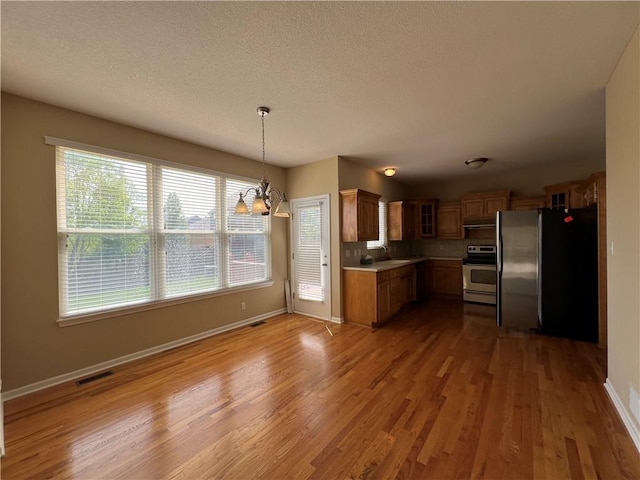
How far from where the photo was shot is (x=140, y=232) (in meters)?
3.21

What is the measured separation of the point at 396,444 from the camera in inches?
70.7

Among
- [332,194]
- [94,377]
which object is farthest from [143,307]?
[332,194]

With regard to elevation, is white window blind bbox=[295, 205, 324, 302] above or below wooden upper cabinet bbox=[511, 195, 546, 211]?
below

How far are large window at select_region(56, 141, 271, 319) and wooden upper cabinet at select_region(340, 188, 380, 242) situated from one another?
65.1 inches

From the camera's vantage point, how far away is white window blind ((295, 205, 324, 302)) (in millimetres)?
4680

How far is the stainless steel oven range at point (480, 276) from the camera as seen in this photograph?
17.1ft

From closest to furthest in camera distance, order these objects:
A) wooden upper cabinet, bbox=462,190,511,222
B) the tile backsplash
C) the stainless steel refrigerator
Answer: the stainless steel refrigerator
the tile backsplash
wooden upper cabinet, bbox=462,190,511,222

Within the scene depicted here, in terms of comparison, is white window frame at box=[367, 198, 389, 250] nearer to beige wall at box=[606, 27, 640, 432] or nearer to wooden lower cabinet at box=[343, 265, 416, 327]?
wooden lower cabinet at box=[343, 265, 416, 327]

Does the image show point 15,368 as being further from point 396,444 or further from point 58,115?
point 396,444

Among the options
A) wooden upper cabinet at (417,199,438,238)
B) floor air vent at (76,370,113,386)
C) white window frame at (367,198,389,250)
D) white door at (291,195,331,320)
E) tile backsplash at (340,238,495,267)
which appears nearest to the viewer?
floor air vent at (76,370,113,386)

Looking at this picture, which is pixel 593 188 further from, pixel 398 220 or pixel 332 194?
pixel 332 194

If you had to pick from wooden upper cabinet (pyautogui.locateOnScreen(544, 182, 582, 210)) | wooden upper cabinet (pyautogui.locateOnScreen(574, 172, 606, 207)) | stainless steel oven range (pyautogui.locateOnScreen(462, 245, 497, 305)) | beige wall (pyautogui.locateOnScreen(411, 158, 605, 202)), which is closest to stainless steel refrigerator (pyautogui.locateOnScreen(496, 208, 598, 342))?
wooden upper cabinet (pyautogui.locateOnScreen(574, 172, 606, 207))

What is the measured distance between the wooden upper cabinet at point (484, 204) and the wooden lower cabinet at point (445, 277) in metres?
1.09

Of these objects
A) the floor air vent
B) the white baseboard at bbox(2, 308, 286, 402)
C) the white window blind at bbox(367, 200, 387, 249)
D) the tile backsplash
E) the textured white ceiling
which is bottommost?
the floor air vent
